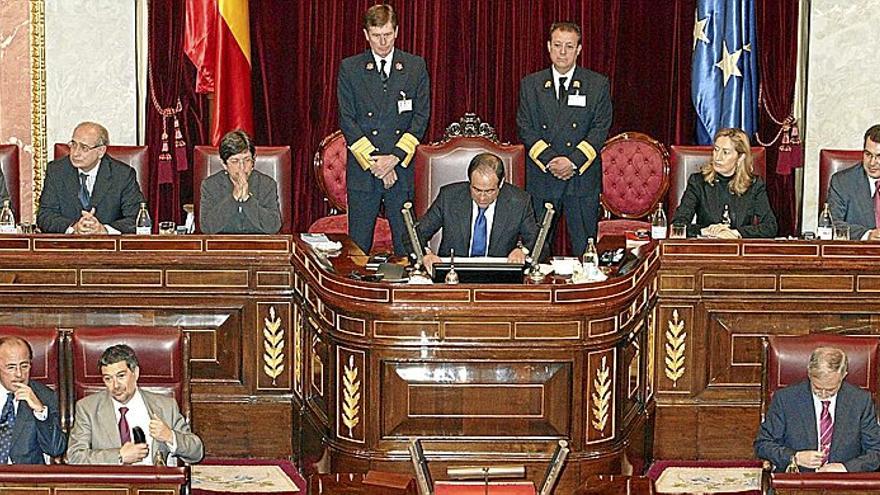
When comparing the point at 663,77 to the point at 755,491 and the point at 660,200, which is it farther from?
the point at 755,491

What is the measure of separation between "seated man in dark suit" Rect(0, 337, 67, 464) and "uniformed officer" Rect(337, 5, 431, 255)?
120 inches

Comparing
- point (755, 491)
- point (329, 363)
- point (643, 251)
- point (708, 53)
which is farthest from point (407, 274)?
point (708, 53)

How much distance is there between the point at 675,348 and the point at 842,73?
3783 mm

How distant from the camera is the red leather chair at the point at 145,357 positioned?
22.3 ft

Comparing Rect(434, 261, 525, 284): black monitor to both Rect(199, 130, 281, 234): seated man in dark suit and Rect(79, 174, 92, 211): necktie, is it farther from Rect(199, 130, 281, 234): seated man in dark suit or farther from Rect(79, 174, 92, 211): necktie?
Rect(79, 174, 92, 211): necktie

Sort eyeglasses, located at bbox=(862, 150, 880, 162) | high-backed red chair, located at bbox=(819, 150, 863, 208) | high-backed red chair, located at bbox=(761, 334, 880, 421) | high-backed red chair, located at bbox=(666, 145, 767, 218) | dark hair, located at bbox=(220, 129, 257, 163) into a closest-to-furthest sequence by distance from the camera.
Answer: high-backed red chair, located at bbox=(761, 334, 880, 421)
dark hair, located at bbox=(220, 129, 257, 163)
eyeglasses, located at bbox=(862, 150, 880, 162)
high-backed red chair, located at bbox=(819, 150, 863, 208)
high-backed red chair, located at bbox=(666, 145, 767, 218)

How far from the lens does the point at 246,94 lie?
1059 cm

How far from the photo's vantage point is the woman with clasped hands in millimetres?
8487

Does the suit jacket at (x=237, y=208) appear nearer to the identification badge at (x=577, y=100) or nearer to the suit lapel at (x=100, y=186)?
the suit lapel at (x=100, y=186)

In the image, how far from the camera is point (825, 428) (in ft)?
22.3

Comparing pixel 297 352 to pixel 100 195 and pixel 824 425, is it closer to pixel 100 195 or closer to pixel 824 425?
pixel 100 195

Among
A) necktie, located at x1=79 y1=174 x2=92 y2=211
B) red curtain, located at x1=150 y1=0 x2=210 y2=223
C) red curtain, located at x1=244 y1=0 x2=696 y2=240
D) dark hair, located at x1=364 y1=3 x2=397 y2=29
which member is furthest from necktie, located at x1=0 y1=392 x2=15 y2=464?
red curtain, located at x1=244 y1=0 x2=696 y2=240

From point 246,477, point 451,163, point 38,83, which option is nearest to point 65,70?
point 38,83

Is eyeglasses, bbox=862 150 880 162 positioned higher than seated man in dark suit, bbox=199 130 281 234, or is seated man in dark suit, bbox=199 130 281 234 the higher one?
eyeglasses, bbox=862 150 880 162
